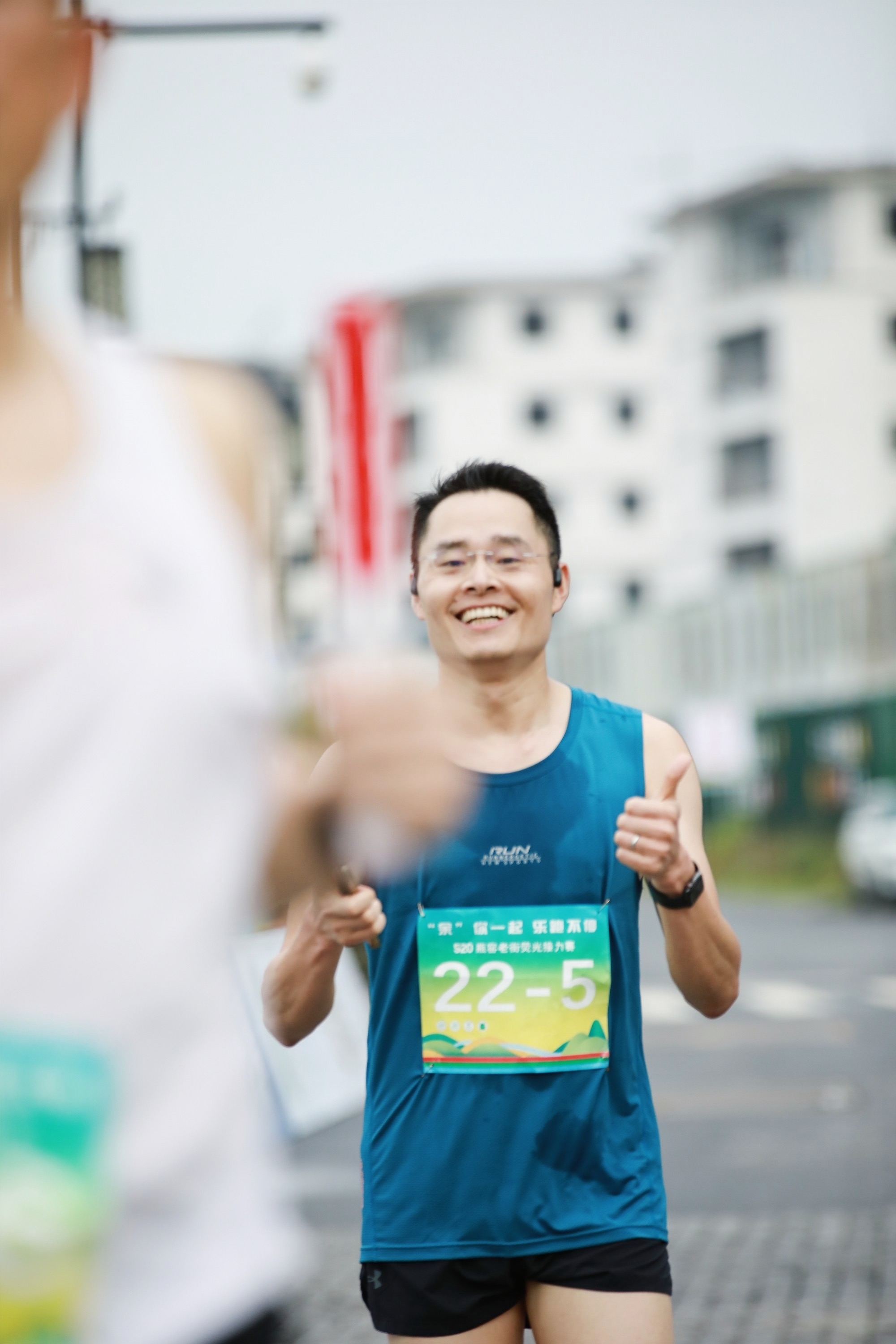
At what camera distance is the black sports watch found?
10.6 feet

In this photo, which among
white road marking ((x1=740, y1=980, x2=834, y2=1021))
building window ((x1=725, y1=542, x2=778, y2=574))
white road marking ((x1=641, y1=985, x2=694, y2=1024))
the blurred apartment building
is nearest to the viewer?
white road marking ((x1=740, y1=980, x2=834, y2=1021))

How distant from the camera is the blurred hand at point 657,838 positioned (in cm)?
299

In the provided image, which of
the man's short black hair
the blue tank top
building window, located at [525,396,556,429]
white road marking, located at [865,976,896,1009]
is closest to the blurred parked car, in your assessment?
white road marking, located at [865,976,896,1009]

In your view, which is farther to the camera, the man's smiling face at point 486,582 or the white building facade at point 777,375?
the white building facade at point 777,375

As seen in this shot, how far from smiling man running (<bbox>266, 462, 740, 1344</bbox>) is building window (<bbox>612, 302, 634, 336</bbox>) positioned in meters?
72.9

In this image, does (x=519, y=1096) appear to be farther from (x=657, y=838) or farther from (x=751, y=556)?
(x=751, y=556)

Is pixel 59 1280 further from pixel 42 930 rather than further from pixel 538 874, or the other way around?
pixel 538 874

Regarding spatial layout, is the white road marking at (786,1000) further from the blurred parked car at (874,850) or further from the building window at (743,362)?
the building window at (743,362)

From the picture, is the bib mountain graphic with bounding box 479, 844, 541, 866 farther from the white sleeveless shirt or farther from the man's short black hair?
the white sleeveless shirt

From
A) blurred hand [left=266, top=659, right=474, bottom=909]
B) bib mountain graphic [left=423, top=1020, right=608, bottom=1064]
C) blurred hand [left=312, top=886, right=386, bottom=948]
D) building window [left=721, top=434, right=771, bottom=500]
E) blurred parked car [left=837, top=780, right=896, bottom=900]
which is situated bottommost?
blurred parked car [left=837, top=780, right=896, bottom=900]

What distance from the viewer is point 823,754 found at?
3303 cm

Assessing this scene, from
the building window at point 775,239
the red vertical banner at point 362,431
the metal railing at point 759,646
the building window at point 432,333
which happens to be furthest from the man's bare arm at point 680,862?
the building window at point 432,333

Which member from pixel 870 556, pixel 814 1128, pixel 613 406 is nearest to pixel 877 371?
pixel 613 406

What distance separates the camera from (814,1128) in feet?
33.7
